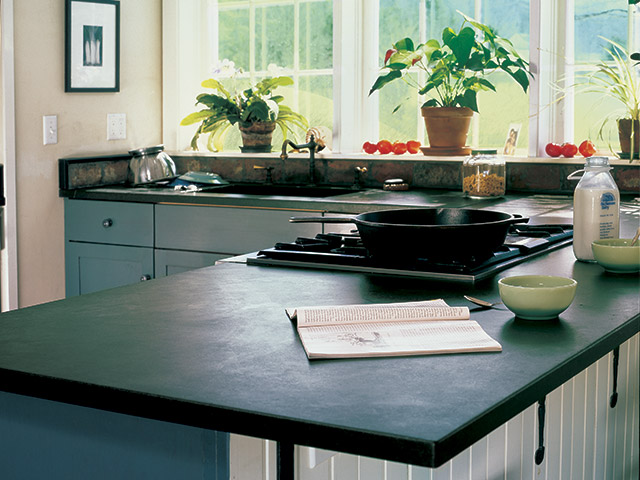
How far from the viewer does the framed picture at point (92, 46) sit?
13.4 feet

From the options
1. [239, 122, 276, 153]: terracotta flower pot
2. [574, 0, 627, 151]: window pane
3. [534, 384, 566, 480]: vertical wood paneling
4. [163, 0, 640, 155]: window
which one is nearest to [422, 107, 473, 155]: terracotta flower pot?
[163, 0, 640, 155]: window

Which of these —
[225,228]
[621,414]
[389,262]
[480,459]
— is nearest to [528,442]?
[480,459]

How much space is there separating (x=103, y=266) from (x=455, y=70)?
1.79 m

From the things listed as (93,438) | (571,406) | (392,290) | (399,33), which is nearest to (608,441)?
(571,406)

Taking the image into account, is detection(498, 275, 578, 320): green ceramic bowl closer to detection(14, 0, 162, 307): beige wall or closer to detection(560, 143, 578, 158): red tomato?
detection(560, 143, 578, 158): red tomato

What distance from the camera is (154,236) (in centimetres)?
395

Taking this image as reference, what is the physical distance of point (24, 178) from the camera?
12.9 ft

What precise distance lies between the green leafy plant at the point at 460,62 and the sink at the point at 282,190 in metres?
0.49

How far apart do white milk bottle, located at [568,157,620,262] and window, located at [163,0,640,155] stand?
6.21 ft

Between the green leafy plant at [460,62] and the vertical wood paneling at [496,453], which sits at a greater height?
the green leafy plant at [460,62]

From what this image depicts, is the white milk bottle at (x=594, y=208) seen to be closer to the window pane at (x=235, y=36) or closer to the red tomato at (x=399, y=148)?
the red tomato at (x=399, y=148)

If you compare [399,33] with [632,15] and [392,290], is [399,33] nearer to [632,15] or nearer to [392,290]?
[632,15]

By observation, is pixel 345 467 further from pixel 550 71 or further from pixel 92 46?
pixel 92 46

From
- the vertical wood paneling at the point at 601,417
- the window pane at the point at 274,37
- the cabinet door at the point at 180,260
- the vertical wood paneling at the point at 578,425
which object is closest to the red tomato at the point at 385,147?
the window pane at the point at 274,37
